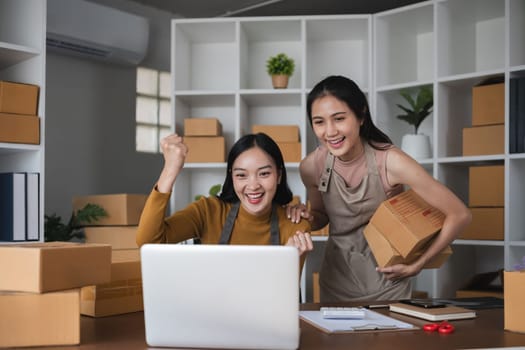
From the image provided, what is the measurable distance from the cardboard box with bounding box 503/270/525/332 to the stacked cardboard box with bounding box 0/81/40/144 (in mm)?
2220

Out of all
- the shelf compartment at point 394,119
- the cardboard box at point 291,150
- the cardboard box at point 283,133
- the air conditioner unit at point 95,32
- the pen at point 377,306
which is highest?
the air conditioner unit at point 95,32

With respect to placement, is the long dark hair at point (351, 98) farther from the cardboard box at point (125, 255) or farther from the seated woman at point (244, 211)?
the cardboard box at point (125, 255)

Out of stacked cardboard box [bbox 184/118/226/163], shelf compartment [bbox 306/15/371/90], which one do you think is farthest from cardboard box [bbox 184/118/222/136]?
shelf compartment [bbox 306/15/371/90]

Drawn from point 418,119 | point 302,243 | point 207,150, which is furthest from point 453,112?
point 302,243

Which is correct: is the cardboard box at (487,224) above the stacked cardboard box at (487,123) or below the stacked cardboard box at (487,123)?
below

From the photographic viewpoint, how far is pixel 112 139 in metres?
4.51

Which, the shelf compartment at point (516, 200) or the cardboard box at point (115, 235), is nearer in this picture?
the shelf compartment at point (516, 200)

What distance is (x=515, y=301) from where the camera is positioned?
141 centimetres

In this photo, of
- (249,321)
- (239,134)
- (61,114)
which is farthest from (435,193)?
(61,114)

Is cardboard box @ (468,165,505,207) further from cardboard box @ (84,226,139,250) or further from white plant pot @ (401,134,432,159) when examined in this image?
cardboard box @ (84,226,139,250)

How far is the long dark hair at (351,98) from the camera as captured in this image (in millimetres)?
2043

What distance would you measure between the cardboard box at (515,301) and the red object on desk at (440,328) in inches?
5.5

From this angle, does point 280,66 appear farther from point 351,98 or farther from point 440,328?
point 440,328

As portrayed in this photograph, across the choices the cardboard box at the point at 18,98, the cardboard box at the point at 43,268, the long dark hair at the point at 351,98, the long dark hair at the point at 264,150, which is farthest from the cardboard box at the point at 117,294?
the cardboard box at the point at 18,98
